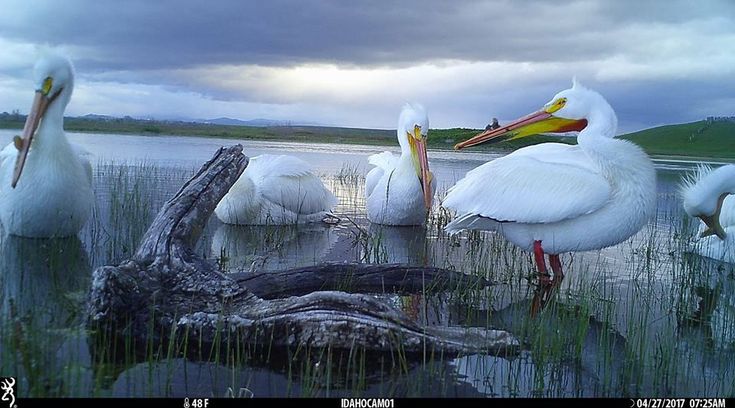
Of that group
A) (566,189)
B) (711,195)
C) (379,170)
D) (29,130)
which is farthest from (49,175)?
(711,195)

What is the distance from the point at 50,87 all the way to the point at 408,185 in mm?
4549

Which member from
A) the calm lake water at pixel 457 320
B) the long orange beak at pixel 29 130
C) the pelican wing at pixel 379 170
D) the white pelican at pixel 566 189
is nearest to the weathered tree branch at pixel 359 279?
the calm lake water at pixel 457 320

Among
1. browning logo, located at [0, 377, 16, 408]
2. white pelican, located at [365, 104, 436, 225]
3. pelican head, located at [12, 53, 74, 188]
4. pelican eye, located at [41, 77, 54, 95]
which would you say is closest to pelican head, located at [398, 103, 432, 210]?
white pelican, located at [365, 104, 436, 225]

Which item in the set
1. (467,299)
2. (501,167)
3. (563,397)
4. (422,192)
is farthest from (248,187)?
(563,397)

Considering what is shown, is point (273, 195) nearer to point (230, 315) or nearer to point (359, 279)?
point (359, 279)

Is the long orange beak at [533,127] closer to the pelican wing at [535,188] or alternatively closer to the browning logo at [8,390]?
the pelican wing at [535,188]

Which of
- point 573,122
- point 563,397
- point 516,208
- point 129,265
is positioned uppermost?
point 573,122

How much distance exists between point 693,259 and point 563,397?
4.20 metres

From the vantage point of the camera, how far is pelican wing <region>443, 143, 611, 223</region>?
534cm

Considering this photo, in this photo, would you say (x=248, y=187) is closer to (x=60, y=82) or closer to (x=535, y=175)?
(x=60, y=82)

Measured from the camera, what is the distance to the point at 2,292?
13.5 feet

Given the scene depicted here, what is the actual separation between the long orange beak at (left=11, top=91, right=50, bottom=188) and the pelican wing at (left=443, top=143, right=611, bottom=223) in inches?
137

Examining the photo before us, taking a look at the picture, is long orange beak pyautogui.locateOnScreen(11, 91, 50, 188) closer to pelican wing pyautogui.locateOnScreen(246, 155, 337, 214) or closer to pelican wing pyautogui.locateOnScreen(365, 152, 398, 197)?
pelican wing pyautogui.locateOnScreen(246, 155, 337, 214)

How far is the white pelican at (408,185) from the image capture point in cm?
896
